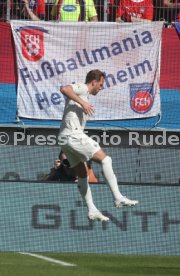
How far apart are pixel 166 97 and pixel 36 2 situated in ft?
10.6

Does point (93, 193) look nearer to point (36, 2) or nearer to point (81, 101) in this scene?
point (81, 101)

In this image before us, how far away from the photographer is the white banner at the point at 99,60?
18.4m

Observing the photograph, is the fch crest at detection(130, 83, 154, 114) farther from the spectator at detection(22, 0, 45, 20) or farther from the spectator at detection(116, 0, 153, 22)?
the spectator at detection(22, 0, 45, 20)

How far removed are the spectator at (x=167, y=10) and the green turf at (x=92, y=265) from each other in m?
5.84

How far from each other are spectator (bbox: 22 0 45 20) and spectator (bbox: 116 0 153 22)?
154cm

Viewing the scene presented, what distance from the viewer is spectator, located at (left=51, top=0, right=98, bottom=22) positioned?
61.3 ft

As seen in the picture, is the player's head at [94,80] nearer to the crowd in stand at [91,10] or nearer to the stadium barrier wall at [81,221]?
the stadium barrier wall at [81,221]

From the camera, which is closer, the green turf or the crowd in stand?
the green turf

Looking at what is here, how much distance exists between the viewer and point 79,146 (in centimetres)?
1299

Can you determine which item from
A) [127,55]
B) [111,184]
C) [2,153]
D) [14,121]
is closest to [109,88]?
[127,55]

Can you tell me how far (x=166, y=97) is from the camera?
→ 18.5 m

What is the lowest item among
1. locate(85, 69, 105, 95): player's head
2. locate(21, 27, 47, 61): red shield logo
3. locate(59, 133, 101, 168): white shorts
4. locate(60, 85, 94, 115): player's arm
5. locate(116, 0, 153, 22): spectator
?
locate(59, 133, 101, 168): white shorts
